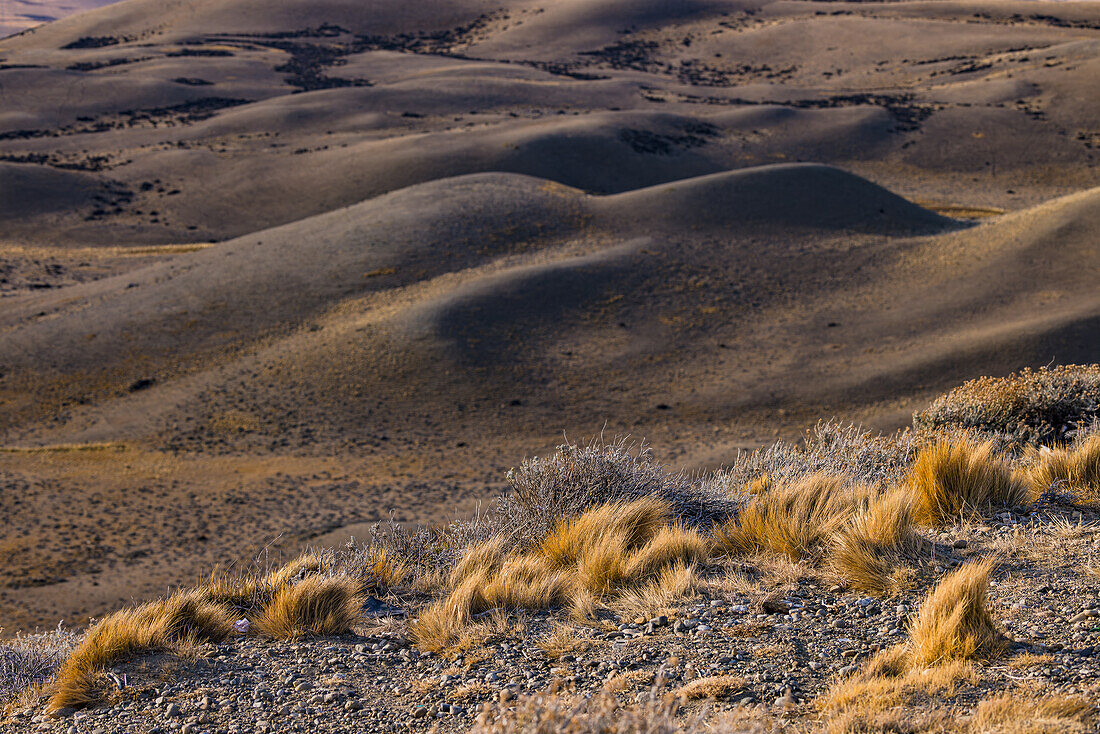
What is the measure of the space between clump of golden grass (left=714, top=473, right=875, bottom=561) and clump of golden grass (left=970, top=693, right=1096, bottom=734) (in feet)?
7.31

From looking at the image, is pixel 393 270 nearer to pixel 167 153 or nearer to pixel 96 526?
pixel 96 526

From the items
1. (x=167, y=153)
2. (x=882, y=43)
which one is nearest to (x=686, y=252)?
(x=167, y=153)

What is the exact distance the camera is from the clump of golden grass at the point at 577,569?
5.10 meters

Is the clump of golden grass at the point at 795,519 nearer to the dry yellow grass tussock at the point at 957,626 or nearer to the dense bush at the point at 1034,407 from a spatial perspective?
the dry yellow grass tussock at the point at 957,626

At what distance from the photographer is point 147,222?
3494 centimetres

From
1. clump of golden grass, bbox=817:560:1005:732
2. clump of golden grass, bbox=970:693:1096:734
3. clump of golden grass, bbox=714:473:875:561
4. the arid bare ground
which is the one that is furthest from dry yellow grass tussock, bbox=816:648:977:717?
the arid bare ground

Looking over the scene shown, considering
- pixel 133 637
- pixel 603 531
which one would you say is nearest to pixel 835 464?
pixel 603 531

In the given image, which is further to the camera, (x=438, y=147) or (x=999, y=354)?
(x=438, y=147)

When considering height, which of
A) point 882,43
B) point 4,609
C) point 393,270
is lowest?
point 4,609

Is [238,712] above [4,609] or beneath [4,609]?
above

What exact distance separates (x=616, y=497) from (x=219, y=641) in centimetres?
→ 330

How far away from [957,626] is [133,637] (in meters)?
4.20

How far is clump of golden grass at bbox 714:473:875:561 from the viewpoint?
5781mm

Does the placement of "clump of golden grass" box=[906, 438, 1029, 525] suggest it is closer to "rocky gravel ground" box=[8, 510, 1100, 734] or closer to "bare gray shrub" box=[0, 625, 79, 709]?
"rocky gravel ground" box=[8, 510, 1100, 734]
